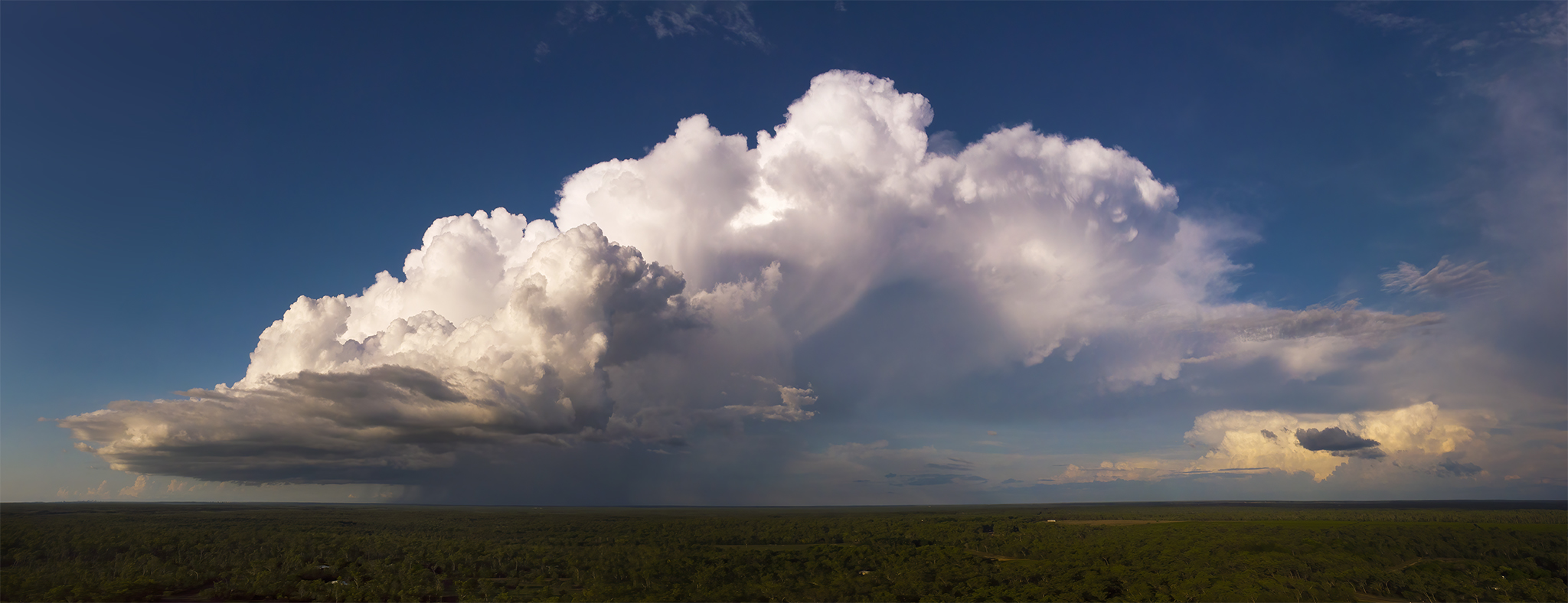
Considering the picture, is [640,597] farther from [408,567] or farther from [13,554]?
[13,554]

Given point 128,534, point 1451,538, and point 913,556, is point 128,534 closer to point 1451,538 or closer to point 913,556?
point 913,556

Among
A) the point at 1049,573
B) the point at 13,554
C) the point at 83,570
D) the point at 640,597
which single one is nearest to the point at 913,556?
the point at 1049,573

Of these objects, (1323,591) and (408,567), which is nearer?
(1323,591)

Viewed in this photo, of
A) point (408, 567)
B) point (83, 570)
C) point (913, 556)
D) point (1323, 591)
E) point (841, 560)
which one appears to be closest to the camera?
point (1323, 591)

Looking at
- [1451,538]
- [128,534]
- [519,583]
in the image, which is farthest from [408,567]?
[1451,538]

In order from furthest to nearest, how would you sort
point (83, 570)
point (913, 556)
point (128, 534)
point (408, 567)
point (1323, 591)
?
point (128, 534), point (913, 556), point (408, 567), point (83, 570), point (1323, 591)

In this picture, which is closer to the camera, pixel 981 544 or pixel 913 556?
pixel 913 556

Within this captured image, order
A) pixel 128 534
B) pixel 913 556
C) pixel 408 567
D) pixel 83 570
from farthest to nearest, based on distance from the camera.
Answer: pixel 128 534 → pixel 913 556 → pixel 408 567 → pixel 83 570

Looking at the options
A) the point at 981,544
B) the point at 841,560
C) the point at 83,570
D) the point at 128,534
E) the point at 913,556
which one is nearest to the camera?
the point at 83,570
